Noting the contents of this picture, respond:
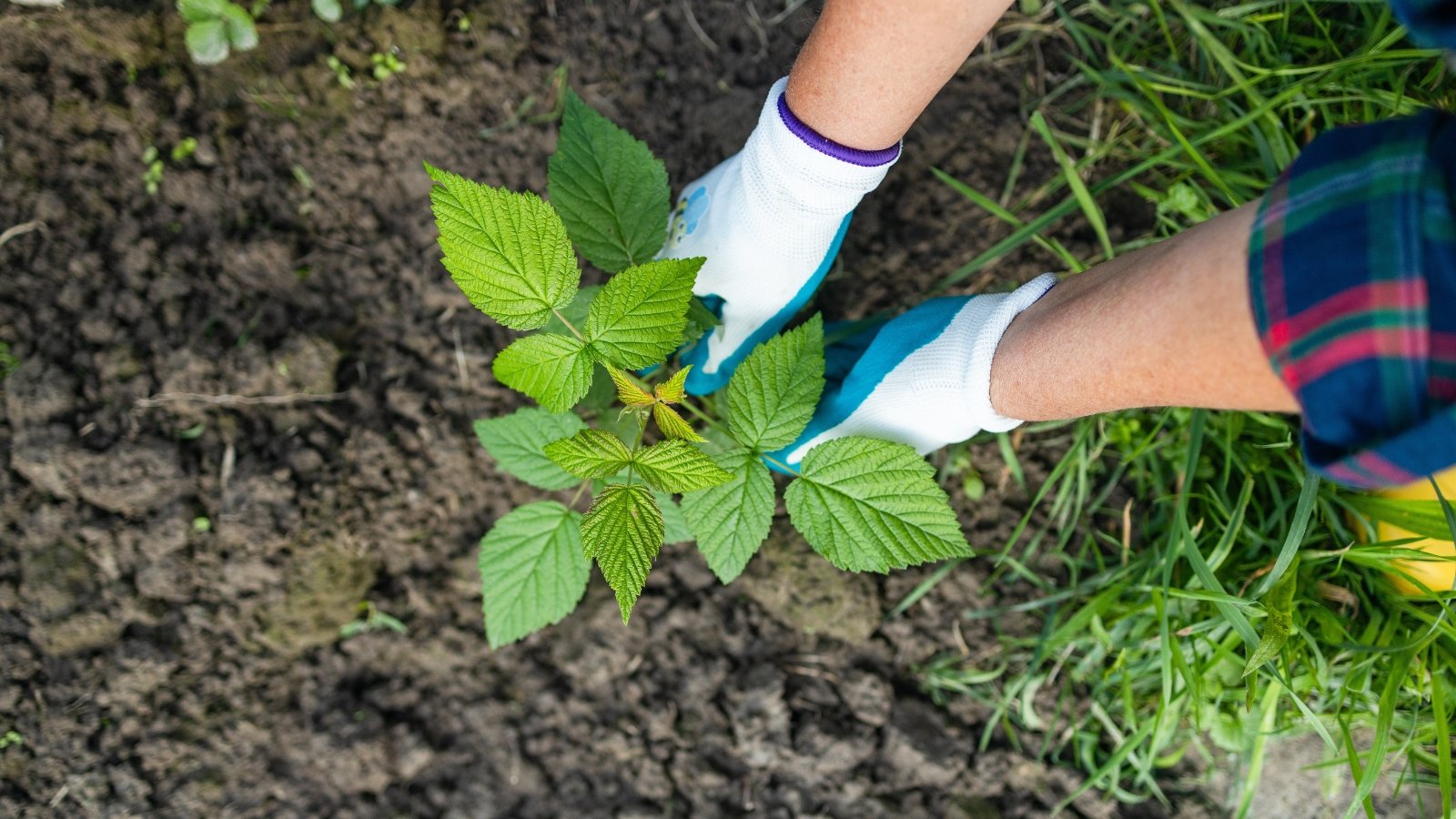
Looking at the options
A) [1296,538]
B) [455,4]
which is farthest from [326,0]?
[1296,538]

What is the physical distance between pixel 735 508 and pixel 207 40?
133 cm

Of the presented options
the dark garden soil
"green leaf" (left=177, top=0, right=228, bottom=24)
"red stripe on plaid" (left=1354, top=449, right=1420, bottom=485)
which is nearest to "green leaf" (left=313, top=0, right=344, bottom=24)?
the dark garden soil

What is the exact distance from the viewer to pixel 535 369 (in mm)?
1165

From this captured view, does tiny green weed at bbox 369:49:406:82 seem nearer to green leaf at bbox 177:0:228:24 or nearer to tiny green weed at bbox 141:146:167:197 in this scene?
green leaf at bbox 177:0:228:24

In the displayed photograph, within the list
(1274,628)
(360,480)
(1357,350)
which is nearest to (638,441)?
(360,480)

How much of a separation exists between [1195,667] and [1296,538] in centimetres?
30

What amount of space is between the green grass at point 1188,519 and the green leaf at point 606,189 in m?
0.64

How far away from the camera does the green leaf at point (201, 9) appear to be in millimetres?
1609

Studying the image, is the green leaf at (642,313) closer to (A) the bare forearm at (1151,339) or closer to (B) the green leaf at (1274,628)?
(A) the bare forearm at (1151,339)

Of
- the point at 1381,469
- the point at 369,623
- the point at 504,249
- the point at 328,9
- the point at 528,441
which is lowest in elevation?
the point at 369,623

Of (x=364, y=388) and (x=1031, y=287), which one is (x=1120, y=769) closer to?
(x=1031, y=287)

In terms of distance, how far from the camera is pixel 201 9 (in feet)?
5.32

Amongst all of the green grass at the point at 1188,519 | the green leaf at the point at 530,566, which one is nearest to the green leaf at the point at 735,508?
the green leaf at the point at 530,566

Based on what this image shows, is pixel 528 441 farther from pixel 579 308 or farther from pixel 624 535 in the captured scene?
pixel 624 535
